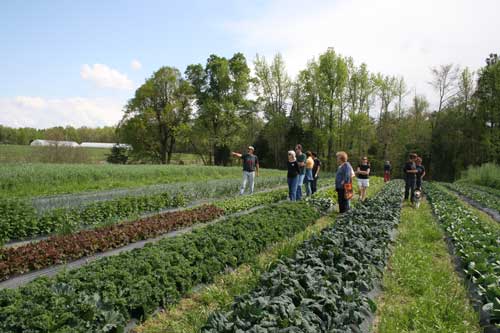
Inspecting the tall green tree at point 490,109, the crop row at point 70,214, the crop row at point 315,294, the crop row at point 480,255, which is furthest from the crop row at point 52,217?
the tall green tree at point 490,109

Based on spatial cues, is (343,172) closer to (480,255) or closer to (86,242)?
(480,255)

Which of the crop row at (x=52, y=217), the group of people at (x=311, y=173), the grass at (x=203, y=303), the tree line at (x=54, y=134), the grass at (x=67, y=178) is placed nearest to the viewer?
the grass at (x=203, y=303)

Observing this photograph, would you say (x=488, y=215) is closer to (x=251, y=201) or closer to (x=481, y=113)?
(x=251, y=201)

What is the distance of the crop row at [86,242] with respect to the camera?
4.87m

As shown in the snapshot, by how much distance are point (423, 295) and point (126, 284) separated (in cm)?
408

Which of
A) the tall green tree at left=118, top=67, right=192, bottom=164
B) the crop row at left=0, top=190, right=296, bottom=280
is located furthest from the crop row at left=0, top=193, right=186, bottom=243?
the tall green tree at left=118, top=67, right=192, bottom=164

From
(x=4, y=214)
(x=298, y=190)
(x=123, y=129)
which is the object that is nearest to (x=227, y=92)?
(x=123, y=129)

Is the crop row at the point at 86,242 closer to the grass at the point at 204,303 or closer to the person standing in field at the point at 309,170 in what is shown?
the grass at the point at 204,303

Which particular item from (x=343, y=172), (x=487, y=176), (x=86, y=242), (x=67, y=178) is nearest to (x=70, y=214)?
(x=86, y=242)

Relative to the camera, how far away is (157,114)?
39.7m

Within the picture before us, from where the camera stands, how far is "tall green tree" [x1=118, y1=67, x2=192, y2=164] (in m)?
38.8

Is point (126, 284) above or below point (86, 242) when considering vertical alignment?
above

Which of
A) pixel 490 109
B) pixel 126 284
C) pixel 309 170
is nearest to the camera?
pixel 126 284

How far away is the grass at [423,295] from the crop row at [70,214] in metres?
6.55
